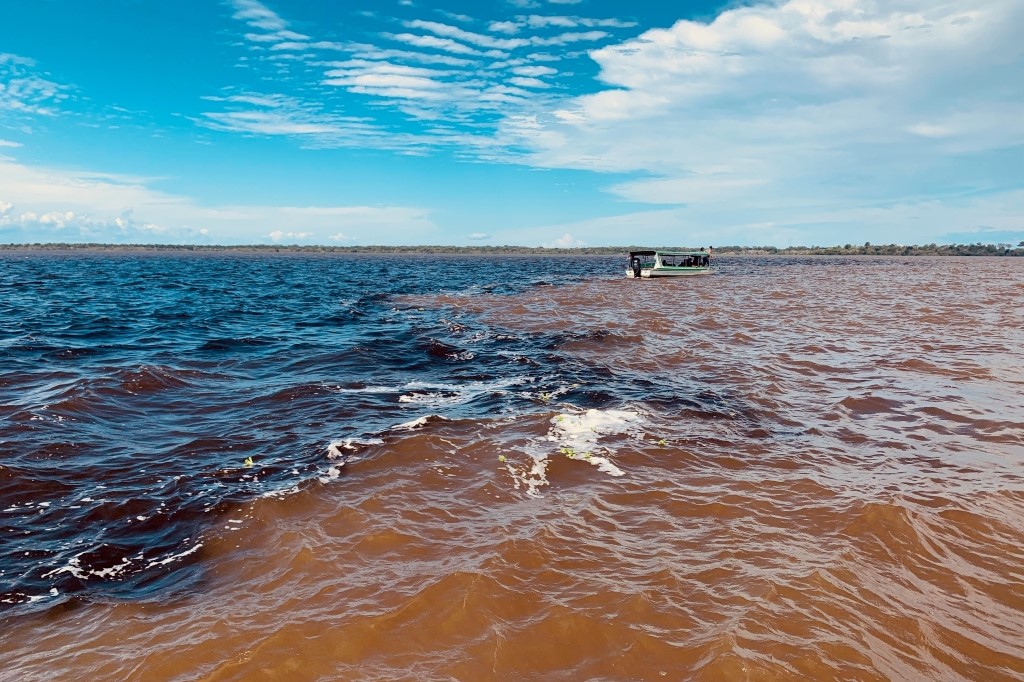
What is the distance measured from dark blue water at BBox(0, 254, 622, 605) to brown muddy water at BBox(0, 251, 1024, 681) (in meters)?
0.23

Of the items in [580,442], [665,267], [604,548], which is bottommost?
[604,548]

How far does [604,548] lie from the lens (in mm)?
6996

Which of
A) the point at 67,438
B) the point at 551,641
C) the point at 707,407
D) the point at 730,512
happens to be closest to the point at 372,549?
the point at 551,641

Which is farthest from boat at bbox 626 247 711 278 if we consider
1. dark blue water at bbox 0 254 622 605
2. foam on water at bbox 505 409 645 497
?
foam on water at bbox 505 409 645 497

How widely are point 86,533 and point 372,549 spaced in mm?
4030

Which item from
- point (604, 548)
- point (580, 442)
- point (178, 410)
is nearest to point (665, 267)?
point (580, 442)

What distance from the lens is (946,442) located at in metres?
10.5

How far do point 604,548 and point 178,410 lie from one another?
1088 cm

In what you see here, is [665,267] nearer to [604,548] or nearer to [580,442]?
[580,442]

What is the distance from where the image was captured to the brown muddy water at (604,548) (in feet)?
16.9

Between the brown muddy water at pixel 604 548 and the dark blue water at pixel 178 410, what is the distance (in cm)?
23

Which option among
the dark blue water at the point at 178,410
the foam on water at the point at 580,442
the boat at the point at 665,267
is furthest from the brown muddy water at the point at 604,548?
the boat at the point at 665,267

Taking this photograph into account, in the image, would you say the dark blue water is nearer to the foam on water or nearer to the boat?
the foam on water

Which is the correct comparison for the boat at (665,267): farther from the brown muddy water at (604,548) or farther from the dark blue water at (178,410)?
the brown muddy water at (604,548)
